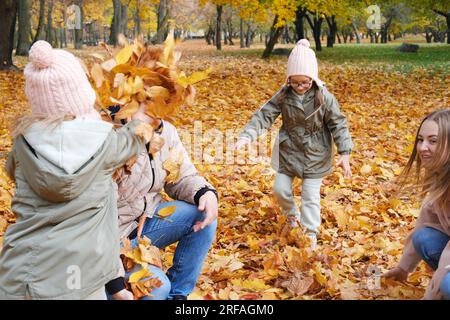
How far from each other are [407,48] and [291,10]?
1149 cm

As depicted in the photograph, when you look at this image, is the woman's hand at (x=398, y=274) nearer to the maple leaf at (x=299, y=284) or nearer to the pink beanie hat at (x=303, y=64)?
the maple leaf at (x=299, y=284)

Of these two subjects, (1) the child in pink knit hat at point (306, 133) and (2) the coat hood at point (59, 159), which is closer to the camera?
(2) the coat hood at point (59, 159)

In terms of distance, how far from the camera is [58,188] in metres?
2.02

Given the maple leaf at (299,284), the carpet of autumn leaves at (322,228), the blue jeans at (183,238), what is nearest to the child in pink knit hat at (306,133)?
the carpet of autumn leaves at (322,228)

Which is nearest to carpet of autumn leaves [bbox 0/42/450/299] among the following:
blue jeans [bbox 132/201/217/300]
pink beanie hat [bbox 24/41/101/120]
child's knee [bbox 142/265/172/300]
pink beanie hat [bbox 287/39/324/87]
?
blue jeans [bbox 132/201/217/300]

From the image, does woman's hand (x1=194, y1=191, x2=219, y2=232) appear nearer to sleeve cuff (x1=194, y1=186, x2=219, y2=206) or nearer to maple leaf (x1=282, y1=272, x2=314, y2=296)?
sleeve cuff (x1=194, y1=186, x2=219, y2=206)

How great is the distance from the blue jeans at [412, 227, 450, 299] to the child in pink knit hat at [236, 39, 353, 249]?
0.99m

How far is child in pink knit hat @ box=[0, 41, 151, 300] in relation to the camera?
2039 mm

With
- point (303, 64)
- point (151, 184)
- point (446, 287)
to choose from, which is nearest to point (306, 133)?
point (303, 64)

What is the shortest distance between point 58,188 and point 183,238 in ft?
3.69

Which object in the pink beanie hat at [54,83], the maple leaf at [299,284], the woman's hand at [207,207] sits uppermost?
the pink beanie hat at [54,83]

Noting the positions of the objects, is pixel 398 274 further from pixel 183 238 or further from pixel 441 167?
pixel 183 238

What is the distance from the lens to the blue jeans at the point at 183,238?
294cm

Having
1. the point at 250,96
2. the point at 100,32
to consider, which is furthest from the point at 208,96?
the point at 100,32
